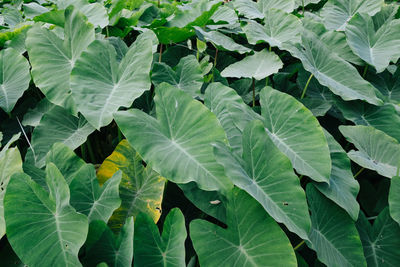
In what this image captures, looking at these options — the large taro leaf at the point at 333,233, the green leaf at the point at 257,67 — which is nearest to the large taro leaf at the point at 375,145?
the large taro leaf at the point at 333,233

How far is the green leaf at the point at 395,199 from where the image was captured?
0.99m

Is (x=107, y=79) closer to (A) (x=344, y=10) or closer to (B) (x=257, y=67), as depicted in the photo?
(B) (x=257, y=67)

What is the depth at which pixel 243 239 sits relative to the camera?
89 cm

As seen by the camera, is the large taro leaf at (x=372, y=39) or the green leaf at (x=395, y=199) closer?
the green leaf at (x=395, y=199)

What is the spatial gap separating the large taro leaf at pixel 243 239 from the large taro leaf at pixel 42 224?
0.30m

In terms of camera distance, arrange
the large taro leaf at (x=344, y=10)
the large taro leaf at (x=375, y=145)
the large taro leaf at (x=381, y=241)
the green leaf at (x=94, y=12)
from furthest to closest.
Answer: the large taro leaf at (x=344, y=10), the green leaf at (x=94, y=12), the large taro leaf at (x=375, y=145), the large taro leaf at (x=381, y=241)

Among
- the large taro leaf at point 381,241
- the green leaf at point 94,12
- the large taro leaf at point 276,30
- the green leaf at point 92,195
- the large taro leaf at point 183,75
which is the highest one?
the large taro leaf at point 276,30

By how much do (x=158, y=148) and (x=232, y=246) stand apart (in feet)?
1.13

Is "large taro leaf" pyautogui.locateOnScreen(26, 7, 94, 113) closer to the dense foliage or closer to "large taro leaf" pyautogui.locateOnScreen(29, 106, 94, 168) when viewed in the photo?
the dense foliage

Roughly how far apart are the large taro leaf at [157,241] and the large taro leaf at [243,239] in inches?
2.2

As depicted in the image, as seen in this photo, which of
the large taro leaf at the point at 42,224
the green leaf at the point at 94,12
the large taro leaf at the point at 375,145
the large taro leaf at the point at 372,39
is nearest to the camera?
the large taro leaf at the point at 42,224

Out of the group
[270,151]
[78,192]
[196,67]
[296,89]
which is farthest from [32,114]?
[296,89]

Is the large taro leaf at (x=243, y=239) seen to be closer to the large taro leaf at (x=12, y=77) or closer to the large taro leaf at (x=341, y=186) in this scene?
the large taro leaf at (x=341, y=186)

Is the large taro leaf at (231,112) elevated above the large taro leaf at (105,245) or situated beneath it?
elevated above
